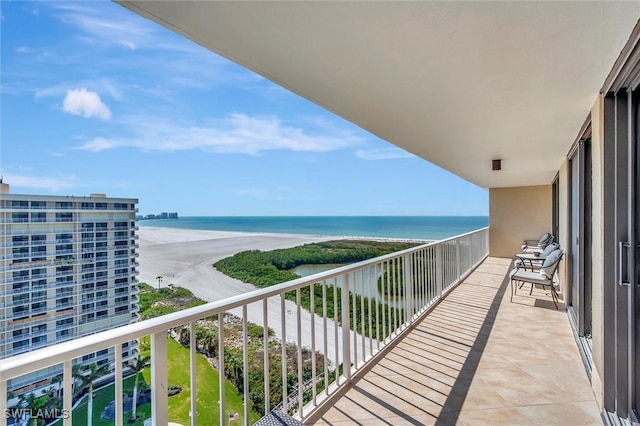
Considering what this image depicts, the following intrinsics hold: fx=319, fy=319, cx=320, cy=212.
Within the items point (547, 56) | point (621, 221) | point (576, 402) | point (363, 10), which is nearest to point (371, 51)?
point (363, 10)

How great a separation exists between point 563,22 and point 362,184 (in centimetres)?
3590

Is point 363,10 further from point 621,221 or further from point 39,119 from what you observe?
point 39,119

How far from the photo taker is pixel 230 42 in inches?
60.6

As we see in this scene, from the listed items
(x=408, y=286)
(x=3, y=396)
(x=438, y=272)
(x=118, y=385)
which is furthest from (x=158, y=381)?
(x=438, y=272)

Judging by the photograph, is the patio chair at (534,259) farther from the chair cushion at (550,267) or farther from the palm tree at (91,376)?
the palm tree at (91,376)

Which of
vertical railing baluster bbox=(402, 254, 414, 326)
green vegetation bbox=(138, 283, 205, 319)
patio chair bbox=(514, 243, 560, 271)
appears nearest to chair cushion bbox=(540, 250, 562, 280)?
patio chair bbox=(514, 243, 560, 271)

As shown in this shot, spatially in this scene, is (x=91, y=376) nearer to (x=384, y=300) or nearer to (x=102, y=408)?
(x=102, y=408)

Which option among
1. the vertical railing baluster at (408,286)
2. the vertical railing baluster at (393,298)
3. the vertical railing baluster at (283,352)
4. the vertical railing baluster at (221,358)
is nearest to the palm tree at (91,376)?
the vertical railing baluster at (221,358)

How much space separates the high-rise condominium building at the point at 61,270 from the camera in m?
1.61

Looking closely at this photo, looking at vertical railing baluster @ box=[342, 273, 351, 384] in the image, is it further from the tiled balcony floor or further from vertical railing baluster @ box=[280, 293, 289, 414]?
vertical railing baluster @ box=[280, 293, 289, 414]

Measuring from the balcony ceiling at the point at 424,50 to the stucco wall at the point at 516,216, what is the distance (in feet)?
23.2

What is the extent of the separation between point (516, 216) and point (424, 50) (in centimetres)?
906

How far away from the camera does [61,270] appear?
191 cm

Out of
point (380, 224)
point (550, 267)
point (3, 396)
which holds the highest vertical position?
point (3, 396)
